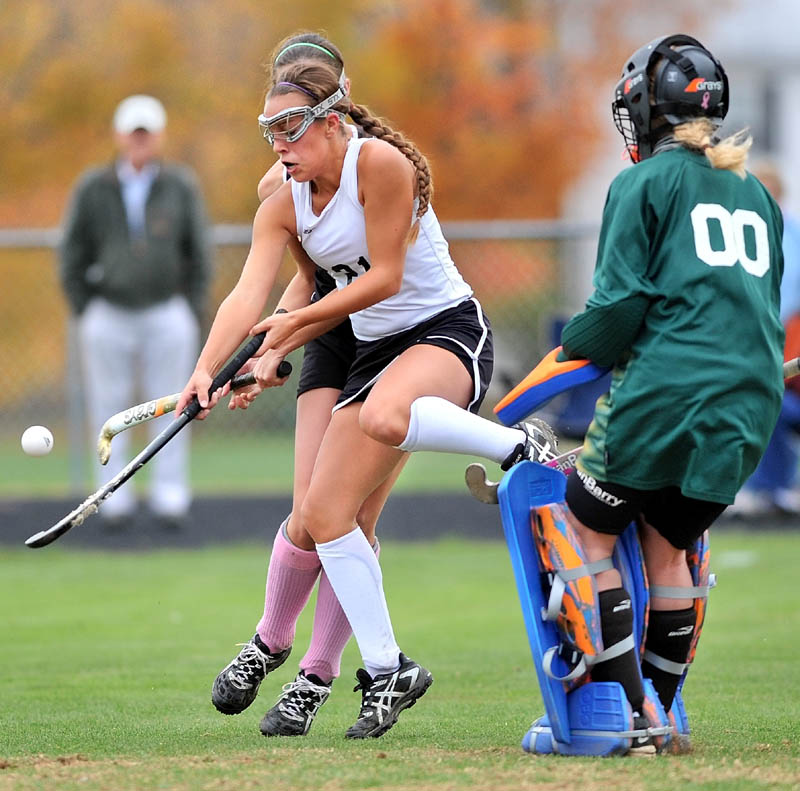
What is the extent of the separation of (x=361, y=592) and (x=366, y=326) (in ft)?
2.70

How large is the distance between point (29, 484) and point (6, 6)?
8.67 metres

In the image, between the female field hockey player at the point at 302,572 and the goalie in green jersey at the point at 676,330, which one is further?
the female field hockey player at the point at 302,572

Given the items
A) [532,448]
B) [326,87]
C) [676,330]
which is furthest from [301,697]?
[326,87]

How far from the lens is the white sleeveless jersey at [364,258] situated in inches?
189

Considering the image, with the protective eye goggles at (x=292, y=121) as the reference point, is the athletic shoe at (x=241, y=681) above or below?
below

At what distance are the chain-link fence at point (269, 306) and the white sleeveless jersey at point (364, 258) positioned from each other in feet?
25.0

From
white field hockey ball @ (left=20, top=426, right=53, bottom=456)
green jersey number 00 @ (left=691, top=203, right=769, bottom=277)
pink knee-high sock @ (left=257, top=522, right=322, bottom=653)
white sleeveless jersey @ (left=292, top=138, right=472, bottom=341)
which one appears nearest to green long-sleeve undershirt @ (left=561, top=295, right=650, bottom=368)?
green jersey number 00 @ (left=691, top=203, right=769, bottom=277)

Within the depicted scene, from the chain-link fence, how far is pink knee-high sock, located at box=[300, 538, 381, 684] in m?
7.58

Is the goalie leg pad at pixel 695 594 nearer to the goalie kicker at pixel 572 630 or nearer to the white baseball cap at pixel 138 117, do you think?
the goalie kicker at pixel 572 630

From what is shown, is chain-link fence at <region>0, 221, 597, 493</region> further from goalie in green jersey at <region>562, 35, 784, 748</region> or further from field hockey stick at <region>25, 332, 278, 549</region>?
goalie in green jersey at <region>562, 35, 784, 748</region>

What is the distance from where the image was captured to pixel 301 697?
4.92 metres

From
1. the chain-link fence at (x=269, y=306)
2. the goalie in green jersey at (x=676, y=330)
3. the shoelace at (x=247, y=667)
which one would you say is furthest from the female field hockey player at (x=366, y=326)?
the chain-link fence at (x=269, y=306)

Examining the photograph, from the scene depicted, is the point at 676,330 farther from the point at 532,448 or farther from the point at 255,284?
the point at 255,284

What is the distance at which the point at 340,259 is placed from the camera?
4.88m
